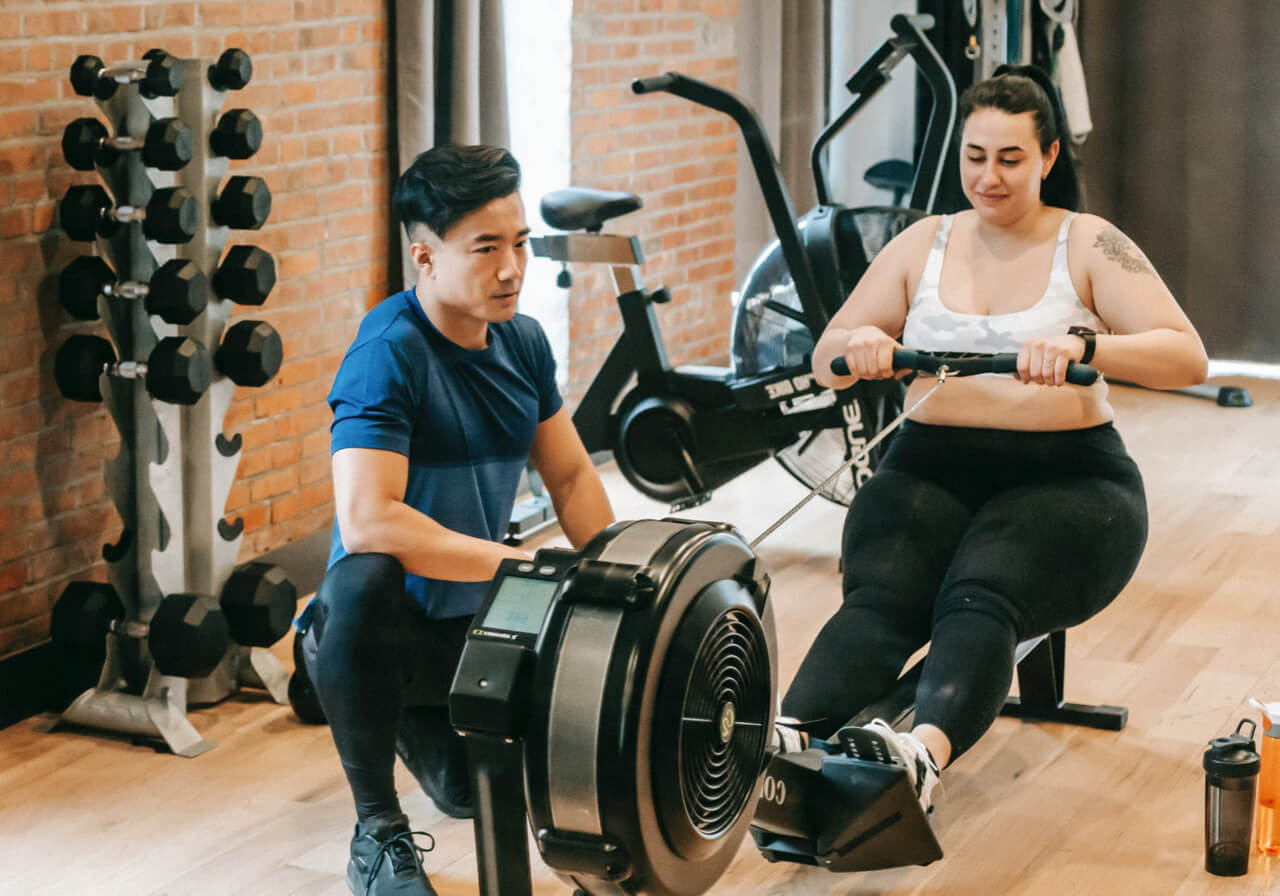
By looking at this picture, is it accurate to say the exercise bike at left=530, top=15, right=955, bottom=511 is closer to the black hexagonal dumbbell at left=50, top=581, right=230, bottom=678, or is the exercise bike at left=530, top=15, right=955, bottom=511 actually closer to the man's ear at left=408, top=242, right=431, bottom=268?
A: the black hexagonal dumbbell at left=50, top=581, right=230, bottom=678

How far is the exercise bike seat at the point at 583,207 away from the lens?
3.46 meters

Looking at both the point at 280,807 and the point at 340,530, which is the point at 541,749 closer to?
the point at 340,530

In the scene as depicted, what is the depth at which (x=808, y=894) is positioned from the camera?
2.09 meters

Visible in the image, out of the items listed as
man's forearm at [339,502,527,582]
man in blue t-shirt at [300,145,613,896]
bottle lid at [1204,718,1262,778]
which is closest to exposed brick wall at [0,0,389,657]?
man in blue t-shirt at [300,145,613,896]

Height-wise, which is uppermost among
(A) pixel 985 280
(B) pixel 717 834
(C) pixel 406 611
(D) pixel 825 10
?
(D) pixel 825 10

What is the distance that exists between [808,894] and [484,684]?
0.78 metres

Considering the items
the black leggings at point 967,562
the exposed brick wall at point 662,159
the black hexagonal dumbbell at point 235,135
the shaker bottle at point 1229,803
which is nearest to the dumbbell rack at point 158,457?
the black hexagonal dumbbell at point 235,135

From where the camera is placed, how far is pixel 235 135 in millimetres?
2572

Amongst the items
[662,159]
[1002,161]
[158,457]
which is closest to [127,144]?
[158,457]

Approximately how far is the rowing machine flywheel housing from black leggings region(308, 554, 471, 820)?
1.45 ft

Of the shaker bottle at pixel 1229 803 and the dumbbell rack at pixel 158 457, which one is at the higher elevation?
the dumbbell rack at pixel 158 457

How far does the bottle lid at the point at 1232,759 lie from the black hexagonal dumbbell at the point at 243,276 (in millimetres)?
1587

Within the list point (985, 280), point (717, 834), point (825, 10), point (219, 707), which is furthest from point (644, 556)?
point (825, 10)

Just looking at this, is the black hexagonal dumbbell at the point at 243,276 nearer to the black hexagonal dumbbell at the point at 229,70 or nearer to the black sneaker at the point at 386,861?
the black hexagonal dumbbell at the point at 229,70
